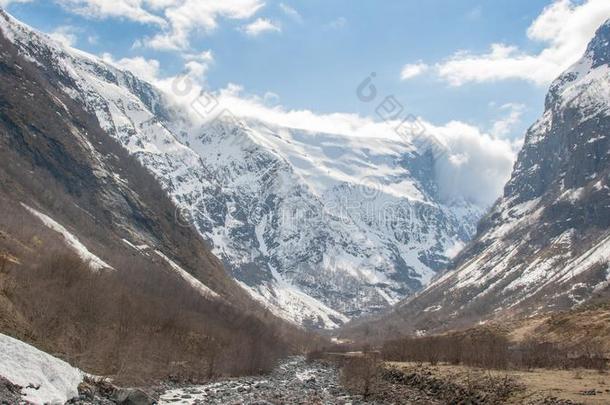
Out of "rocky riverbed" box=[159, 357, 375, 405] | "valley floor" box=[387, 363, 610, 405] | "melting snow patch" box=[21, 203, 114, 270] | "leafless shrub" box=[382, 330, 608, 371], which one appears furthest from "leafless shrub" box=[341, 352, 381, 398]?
"melting snow patch" box=[21, 203, 114, 270]

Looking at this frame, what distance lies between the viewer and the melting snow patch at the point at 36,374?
37.0 m

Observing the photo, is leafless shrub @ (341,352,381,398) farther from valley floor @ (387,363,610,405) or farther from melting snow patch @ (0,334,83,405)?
melting snow patch @ (0,334,83,405)

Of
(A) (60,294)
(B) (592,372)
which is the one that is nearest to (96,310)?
(A) (60,294)

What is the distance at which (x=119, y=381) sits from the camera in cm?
5634

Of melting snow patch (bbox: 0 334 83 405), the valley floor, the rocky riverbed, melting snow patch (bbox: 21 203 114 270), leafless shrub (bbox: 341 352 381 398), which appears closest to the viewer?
melting snow patch (bbox: 0 334 83 405)

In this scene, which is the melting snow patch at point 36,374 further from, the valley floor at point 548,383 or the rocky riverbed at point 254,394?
the valley floor at point 548,383

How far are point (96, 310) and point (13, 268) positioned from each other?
1214 cm

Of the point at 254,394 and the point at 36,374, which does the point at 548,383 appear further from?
the point at 36,374

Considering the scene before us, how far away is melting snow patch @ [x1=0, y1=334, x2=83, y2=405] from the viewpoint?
3697 centimetres

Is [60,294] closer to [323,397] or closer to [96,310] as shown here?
[96,310]

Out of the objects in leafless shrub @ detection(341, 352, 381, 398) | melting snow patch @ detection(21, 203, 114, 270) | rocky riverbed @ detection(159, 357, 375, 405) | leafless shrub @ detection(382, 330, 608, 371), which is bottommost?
rocky riverbed @ detection(159, 357, 375, 405)

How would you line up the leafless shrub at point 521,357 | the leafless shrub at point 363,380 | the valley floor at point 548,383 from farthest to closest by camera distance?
the leafless shrub at point 363,380
the leafless shrub at point 521,357
the valley floor at point 548,383

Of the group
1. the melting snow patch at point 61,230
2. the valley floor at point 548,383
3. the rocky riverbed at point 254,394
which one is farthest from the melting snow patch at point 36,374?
the melting snow patch at point 61,230

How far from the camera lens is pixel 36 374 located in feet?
129
